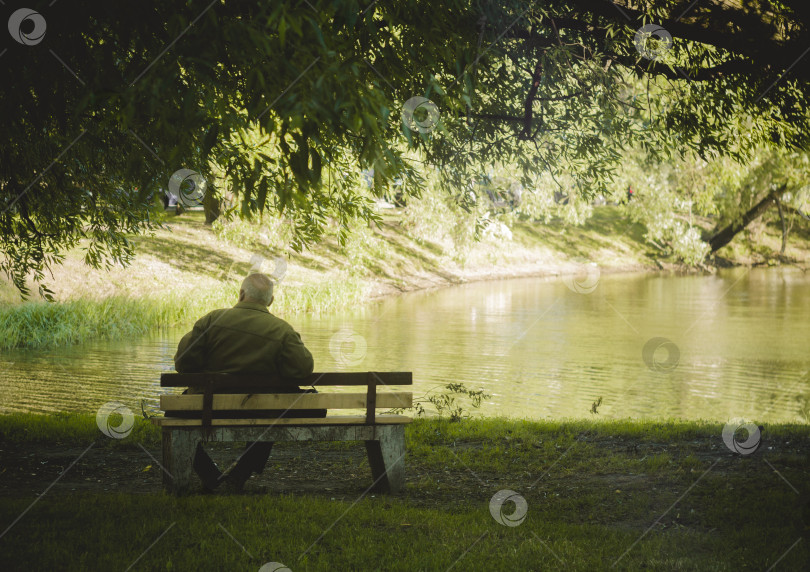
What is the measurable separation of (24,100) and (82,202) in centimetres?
425

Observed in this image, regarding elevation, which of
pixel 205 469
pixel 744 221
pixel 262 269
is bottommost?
pixel 205 469

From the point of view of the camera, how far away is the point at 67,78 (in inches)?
259

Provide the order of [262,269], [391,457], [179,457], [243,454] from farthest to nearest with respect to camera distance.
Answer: [262,269] → [391,457] → [243,454] → [179,457]

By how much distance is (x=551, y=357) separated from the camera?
18.2m

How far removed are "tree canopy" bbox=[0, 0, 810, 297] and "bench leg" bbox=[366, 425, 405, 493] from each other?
6.66 ft

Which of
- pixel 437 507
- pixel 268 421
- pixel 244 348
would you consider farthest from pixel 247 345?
pixel 437 507

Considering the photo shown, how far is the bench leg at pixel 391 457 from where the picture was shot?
6551 mm

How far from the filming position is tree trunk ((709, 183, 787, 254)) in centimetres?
3784

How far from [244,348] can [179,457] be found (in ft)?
3.09

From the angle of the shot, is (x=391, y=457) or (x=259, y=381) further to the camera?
(x=391, y=457)

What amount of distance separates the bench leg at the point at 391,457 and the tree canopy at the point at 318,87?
2029mm

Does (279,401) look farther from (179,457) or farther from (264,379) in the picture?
(179,457)

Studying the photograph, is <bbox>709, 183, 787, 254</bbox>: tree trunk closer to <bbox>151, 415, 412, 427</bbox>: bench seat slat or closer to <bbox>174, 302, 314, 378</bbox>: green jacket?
<bbox>151, 415, 412, 427</bbox>: bench seat slat

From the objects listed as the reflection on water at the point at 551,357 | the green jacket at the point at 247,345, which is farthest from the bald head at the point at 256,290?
the reflection on water at the point at 551,357
